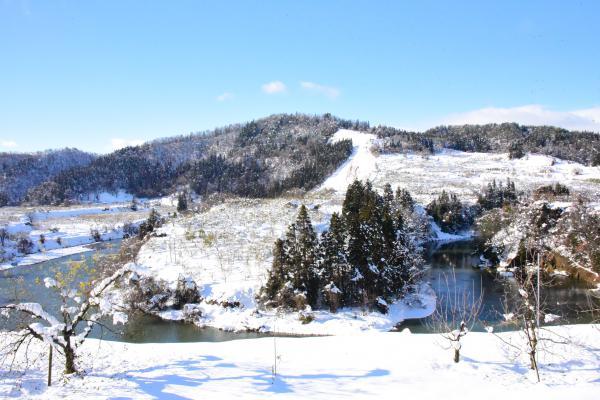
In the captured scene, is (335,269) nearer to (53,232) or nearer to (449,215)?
(449,215)

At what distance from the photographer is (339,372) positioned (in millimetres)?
13359

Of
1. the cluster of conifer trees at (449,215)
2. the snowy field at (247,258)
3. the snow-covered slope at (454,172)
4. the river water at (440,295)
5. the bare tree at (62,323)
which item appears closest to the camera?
the bare tree at (62,323)

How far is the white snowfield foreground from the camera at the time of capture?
11.8m

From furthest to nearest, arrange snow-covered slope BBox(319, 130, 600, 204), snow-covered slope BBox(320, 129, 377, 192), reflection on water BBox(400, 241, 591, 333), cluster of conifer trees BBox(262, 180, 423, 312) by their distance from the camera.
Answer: snow-covered slope BBox(320, 129, 377, 192)
snow-covered slope BBox(319, 130, 600, 204)
cluster of conifer trees BBox(262, 180, 423, 312)
reflection on water BBox(400, 241, 591, 333)

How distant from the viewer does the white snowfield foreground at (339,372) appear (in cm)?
1180

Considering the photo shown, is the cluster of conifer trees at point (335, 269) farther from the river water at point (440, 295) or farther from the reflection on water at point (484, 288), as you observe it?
the reflection on water at point (484, 288)

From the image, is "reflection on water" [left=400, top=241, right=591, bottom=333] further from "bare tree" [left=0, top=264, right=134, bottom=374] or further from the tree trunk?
the tree trunk

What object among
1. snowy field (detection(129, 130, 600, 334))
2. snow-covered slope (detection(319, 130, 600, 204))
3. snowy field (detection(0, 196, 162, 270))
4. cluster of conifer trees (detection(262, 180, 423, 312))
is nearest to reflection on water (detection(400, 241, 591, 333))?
snowy field (detection(129, 130, 600, 334))

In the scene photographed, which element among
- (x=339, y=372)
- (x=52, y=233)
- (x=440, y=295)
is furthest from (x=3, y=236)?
(x=339, y=372)

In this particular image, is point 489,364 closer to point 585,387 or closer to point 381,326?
point 585,387

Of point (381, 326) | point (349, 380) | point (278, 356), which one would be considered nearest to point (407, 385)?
point (349, 380)

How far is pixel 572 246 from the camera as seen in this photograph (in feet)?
144

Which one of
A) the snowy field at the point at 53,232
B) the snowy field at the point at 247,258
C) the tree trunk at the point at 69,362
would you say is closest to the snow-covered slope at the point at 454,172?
the snowy field at the point at 247,258

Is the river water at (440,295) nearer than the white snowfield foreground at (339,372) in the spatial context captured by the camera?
No
